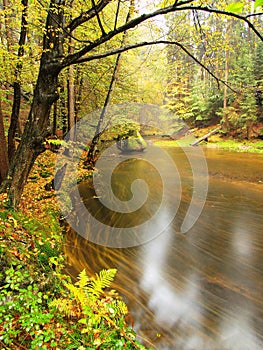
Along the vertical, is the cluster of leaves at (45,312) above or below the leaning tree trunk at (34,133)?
below

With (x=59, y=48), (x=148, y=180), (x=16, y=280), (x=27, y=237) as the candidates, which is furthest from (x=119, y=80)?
(x=16, y=280)

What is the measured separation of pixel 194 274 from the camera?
4.02 meters

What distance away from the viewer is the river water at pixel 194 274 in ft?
9.61

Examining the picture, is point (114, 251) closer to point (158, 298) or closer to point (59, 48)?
point (158, 298)

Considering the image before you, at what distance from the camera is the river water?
2928 millimetres

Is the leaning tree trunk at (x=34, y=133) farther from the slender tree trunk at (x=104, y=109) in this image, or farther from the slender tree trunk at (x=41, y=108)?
the slender tree trunk at (x=104, y=109)

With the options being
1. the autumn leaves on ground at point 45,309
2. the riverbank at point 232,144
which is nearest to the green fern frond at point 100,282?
the autumn leaves on ground at point 45,309

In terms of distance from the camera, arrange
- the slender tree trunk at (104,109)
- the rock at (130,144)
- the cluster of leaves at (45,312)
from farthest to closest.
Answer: the rock at (130,144) → the slender tree trunk at (104,109) → the cluster of leaves at (45,312)

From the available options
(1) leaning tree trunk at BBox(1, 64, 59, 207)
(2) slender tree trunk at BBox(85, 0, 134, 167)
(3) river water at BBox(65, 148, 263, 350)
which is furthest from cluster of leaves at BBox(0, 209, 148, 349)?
(2) slender tree trunk at BBox(85, 0, 134, 167)

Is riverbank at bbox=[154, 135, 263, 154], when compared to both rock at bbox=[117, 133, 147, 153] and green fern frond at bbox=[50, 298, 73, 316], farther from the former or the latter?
green fern frond at bbox=[50, 298, 73, 316]

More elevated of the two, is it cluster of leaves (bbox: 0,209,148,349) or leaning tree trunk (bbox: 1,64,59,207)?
leaning tree trunk (bbox: 1,64,59,207)

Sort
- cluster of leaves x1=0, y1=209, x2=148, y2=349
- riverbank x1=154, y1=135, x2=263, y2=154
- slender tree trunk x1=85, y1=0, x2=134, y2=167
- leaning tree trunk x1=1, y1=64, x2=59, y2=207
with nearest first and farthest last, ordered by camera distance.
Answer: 1. cluster of leaves x1=0, y1=209, x2=148, y2=349
2. leaning tree trunk x1=1, y1=64, x2=59, y2=207
3. slender tree trunk x1=85, y1=0, x2=134, y2=167
4. riverbank x1=154, y1=135, x2=263, y2=154

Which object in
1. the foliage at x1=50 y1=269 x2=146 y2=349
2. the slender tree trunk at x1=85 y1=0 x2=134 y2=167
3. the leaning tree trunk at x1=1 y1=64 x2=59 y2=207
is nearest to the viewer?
the foliage at x1=50 y1=269 x2=146 y2=349

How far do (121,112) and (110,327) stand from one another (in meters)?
10.2
